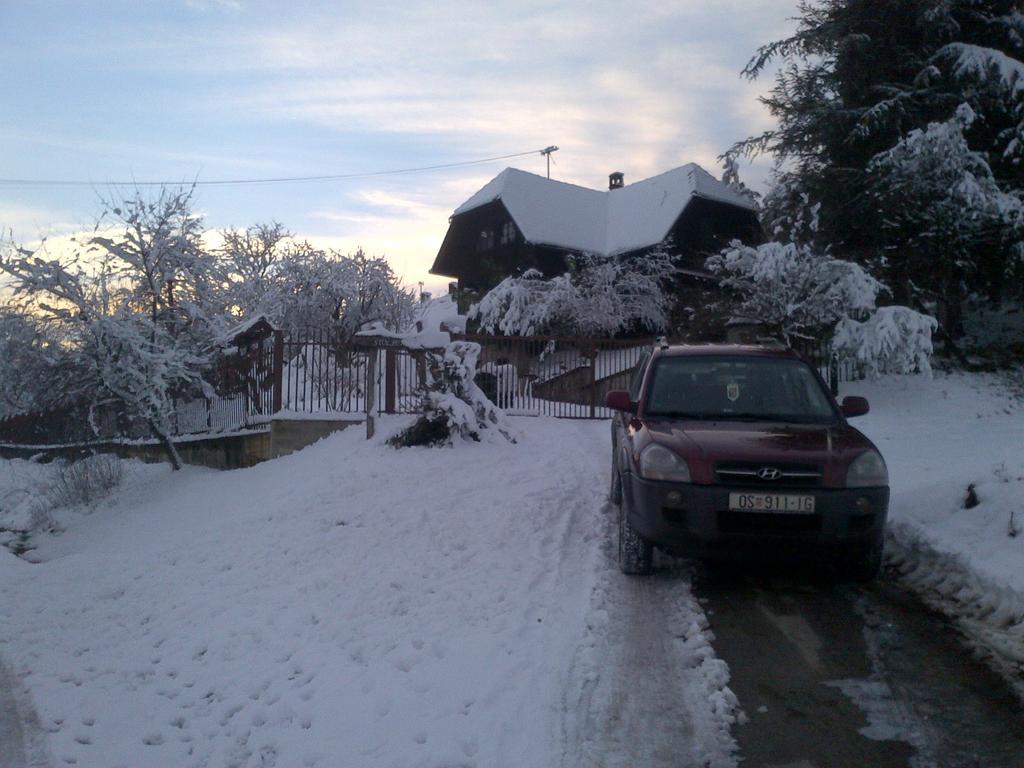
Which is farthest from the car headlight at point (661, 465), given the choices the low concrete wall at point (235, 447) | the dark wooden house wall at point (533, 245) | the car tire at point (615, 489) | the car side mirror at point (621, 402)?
the dark wooden house wall at point (533, 245)

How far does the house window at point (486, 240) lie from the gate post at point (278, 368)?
75.2 ft

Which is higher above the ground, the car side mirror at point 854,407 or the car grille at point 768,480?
the car side mirror at point 854,407

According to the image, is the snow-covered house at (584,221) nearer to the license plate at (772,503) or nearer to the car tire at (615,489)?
the car tire at (615,489)

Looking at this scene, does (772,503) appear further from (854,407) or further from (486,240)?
(486,240)

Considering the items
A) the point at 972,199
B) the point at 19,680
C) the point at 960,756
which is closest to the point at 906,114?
the point at 972,199

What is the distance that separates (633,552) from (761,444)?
125 centimetres

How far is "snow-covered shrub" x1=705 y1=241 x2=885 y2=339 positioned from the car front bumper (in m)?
10.2

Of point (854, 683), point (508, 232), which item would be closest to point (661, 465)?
point (854, 683)

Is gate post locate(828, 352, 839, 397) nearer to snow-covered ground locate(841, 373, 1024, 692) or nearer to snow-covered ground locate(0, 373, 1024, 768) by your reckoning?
snow-covered ground locate(841, 373, 1024, 692)

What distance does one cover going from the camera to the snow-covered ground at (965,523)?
5.01m

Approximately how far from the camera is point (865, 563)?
557 centimetres

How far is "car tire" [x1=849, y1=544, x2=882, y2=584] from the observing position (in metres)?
5.44

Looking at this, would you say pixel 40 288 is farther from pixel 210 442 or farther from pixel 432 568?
pixel 432 568

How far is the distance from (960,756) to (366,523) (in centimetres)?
554
